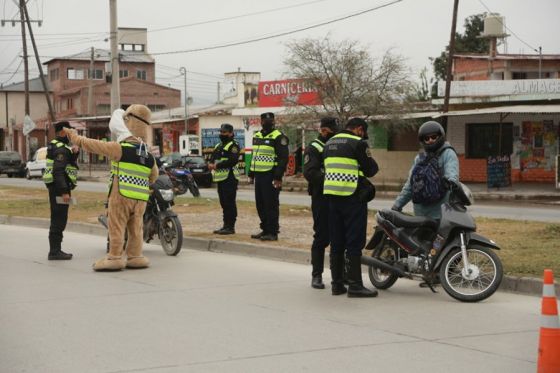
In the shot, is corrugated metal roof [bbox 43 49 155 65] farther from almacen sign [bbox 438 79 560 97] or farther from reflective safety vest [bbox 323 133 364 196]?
reflective safety vest [bbox 323 133 364 196]

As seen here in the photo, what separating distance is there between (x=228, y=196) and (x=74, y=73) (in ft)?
252

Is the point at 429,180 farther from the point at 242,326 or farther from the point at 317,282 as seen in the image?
the point at 242,326

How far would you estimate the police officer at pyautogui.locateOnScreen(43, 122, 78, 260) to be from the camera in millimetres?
12455

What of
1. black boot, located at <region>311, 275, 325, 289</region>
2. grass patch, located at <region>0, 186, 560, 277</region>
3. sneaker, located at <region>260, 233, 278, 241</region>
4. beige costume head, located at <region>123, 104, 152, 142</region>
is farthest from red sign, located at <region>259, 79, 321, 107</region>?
black boot, located at <region>311, 275, 325, 289</region>

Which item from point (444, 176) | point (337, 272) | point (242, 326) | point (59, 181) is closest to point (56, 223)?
point (59, 181)

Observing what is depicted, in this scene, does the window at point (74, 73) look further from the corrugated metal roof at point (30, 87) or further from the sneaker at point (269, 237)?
the sneaker at point (269, 237)

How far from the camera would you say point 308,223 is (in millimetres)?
16016

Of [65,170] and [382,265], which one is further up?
[65,170]

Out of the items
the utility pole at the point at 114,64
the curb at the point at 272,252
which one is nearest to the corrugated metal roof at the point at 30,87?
the utility pole at the point at 114,64

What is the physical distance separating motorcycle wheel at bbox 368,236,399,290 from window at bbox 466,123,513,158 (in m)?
25.1

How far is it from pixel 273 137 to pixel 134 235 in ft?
9.91

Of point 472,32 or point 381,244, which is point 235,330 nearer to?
point 381,244

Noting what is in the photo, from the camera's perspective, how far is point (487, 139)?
34625 mm

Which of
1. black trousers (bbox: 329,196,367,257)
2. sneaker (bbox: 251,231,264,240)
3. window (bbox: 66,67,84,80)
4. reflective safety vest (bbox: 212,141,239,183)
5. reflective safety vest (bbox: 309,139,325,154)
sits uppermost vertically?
window (bbox: 66,67,84,80)
